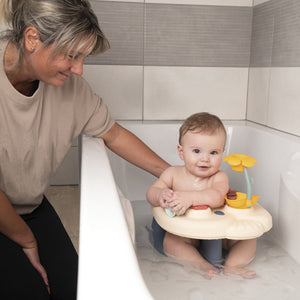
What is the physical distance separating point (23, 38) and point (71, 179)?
1.30 meters

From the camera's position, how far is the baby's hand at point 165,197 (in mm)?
1227

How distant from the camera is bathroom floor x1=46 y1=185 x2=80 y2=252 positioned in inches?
67.3

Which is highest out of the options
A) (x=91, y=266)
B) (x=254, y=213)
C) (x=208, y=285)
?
(x=91, y=266)

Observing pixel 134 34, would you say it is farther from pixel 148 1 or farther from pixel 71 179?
pixel 71 179

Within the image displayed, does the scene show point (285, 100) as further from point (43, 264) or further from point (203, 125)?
point (43, 264)

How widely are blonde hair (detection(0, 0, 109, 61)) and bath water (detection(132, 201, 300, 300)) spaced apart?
0.71 m

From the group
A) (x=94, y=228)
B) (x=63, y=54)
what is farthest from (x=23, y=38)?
(x=94, y=228)

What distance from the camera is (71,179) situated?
221 cm

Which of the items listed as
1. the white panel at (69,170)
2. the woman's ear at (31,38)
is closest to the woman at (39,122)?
the woman's ear at (31,38)

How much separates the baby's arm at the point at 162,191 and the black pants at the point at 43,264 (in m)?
0.31

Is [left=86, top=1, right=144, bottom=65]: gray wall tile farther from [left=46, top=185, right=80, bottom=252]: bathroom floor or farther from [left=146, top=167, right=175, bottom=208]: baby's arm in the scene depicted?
[left=146, top=167, right=175, bottom=208]: baby's arm

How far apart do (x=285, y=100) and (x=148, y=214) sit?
776 millimetres

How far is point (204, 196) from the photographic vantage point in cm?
125

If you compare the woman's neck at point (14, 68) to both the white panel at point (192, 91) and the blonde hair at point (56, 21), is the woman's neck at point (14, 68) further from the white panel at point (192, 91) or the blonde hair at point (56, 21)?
the white panel at point (192, 91)
